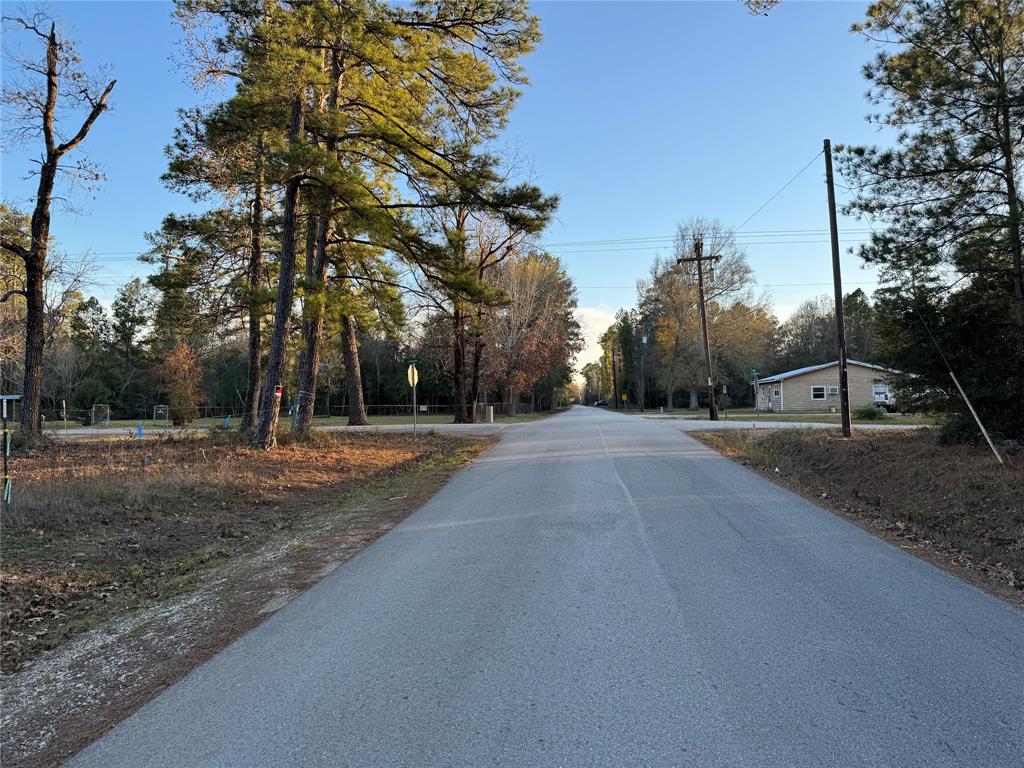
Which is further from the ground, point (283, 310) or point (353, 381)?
point (283, 310)

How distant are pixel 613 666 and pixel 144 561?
551cm

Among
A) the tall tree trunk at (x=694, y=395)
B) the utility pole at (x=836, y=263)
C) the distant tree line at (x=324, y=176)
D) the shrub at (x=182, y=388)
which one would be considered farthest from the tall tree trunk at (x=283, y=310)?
the tall tree trunk at (x=694, y=395)

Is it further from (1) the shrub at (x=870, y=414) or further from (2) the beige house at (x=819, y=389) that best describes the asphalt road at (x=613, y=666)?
(2) the beige house at (x=819, y=389)

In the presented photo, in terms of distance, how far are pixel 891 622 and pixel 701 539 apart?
8.09ft

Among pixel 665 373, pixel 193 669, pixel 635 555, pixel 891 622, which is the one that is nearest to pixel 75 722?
pixel 193 669

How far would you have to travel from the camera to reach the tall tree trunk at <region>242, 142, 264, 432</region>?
17.5 m

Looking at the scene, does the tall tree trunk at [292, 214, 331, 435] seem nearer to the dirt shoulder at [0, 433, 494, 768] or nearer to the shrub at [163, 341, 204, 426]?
the dirt shoulder at [0, 433, 494, 768]

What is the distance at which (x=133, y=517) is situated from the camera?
802 centimetres

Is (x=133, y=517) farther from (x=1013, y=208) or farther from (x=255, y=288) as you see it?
(x=1013, y=208)

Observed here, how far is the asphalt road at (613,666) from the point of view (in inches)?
114

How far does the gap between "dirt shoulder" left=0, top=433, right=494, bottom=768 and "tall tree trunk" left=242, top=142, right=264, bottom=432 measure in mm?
5580

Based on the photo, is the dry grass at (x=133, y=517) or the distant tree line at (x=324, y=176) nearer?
the dry grass at (x=133, y=517)

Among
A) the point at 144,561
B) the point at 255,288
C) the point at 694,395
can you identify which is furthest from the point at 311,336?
the point at 694,395

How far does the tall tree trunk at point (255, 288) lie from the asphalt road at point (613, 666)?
1308cm
